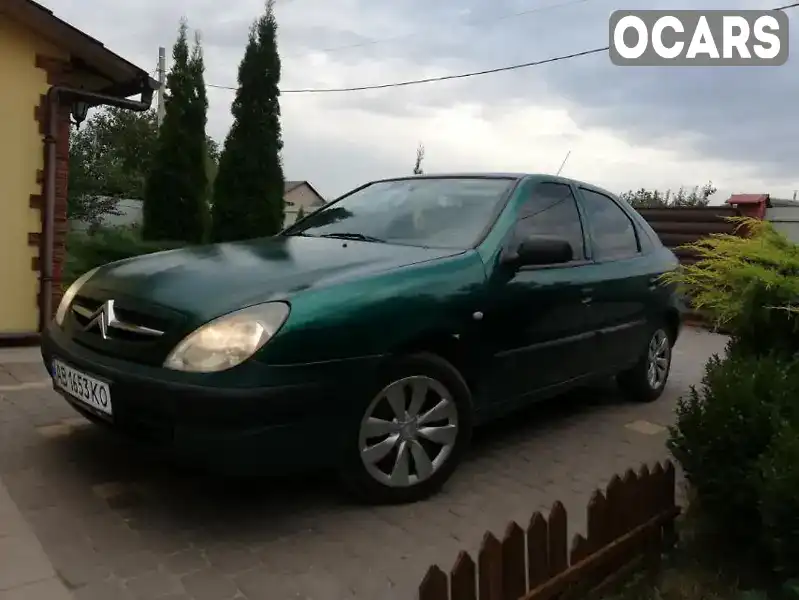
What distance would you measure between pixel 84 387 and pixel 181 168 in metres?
9.65

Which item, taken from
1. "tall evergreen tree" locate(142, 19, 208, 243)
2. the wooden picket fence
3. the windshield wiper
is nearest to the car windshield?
the windshield wiper

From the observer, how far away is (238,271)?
3123 mm

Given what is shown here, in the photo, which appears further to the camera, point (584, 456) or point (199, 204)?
point (199, 204)

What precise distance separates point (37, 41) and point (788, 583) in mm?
6783

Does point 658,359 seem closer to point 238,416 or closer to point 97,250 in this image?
point 238,416

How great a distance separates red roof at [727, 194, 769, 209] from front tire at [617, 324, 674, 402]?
6.42m

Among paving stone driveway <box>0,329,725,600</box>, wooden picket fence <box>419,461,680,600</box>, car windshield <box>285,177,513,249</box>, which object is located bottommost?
paving stone driveway <box>0,329,725,600</box>

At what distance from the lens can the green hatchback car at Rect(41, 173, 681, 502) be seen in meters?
2.65

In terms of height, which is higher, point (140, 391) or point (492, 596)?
point (140, 391)

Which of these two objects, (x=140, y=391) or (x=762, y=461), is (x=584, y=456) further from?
(x=140, y=391)

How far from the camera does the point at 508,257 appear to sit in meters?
3.57

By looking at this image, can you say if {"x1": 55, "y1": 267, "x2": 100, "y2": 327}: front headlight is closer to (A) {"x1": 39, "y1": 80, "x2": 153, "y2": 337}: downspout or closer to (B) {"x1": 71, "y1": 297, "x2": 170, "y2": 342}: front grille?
(B) {"x1": 71, "y1": 297, "x2": 170, "y2": 342}: front grille

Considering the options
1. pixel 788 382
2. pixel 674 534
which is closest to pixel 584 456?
pixel 674 534

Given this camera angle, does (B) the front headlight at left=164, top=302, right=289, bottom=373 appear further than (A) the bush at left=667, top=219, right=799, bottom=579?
Yes
